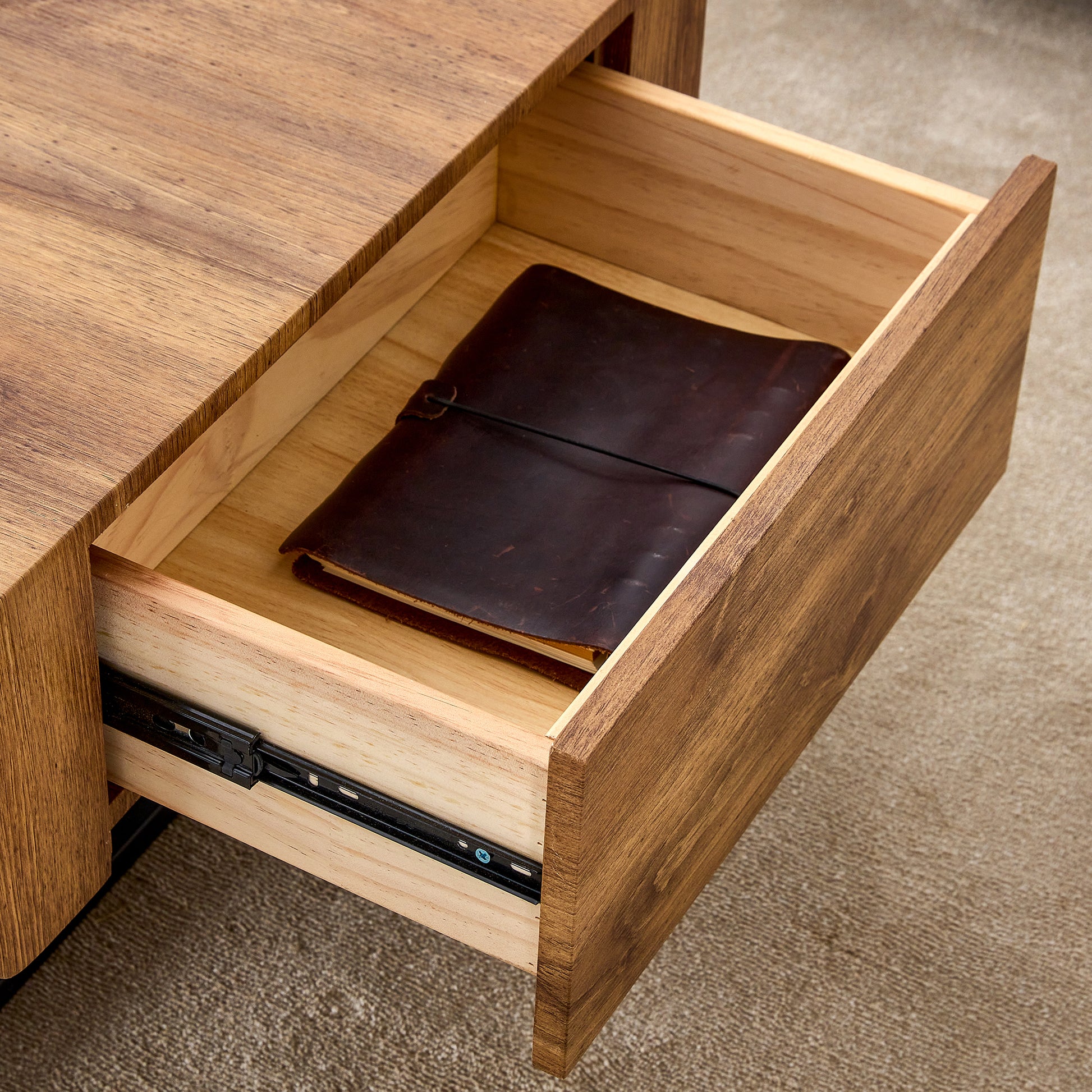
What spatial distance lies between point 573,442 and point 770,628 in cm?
24

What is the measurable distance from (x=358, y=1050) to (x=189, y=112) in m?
0.62

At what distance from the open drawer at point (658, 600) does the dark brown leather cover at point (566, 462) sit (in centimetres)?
5

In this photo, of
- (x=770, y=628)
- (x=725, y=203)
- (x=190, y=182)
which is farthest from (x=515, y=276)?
(x=770, y=628)

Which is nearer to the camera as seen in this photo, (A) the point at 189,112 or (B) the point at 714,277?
(A) the point at 189,112

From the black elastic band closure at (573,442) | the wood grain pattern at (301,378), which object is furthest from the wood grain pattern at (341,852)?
the black elastic band closure at (573,442)

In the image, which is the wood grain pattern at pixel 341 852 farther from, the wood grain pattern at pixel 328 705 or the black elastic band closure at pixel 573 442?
the black elastic band closure at pixel 573 442

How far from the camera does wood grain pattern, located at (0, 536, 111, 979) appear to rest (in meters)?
0.68

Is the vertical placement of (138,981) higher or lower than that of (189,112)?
lower

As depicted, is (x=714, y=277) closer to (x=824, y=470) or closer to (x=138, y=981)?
(x=824, y=470)

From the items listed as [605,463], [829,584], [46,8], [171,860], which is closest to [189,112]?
[46,8]

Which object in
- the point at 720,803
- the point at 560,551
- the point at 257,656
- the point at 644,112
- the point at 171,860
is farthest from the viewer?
the point at 171,860

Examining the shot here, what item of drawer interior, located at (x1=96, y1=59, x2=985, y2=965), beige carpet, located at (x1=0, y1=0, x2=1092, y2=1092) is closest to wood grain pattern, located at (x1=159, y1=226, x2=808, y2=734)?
Answer: drawer interior, located at (x1=96, y1=59, x2=985, y2=965)

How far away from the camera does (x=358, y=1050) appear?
3.54ft

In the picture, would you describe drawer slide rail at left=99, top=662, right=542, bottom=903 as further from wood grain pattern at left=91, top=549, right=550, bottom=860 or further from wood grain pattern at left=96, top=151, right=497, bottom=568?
wood grain pattern at left=96, top=151, right=497, bottom=568
